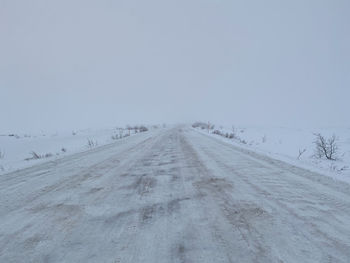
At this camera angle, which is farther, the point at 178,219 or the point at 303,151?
the point at 303,151

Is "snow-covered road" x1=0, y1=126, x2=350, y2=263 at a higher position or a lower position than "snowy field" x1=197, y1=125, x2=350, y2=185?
higher

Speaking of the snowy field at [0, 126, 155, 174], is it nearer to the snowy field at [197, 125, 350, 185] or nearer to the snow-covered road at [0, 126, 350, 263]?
the snow-covered road at [0, 126, 350, 263]

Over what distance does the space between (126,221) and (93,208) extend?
0.70m

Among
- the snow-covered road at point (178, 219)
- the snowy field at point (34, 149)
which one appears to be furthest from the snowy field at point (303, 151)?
the snowy field at point (34, 149)

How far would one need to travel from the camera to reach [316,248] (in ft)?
5.64

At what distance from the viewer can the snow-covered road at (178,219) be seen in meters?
1.70

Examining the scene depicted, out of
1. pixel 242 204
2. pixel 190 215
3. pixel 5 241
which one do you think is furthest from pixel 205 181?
pixel 5 241

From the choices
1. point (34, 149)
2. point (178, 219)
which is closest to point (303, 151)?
point (178, 219)

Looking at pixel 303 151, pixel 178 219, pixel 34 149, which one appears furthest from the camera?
pixel 34 149

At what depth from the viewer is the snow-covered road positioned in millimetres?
1700

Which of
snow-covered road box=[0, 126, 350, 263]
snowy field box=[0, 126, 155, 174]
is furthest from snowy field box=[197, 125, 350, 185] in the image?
snowy field box=[0, 126, 155, 174]

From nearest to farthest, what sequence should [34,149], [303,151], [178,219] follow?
[178,219], [303,151], [34,149]

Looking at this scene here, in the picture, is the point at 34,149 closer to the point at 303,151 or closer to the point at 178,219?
the point at 178,219

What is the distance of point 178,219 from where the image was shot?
2285 mm
